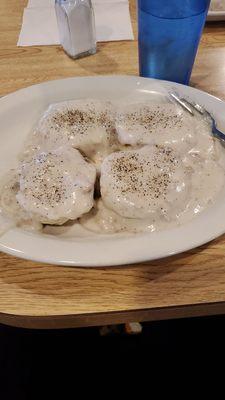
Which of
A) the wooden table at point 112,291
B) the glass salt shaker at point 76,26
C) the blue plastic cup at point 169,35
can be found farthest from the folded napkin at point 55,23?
the wooden table at point 112,291

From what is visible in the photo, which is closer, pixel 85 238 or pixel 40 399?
pixel 85 238

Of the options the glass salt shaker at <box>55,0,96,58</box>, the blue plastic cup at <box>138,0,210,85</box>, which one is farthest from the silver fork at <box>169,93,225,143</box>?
the glass salt shaker at <box>55,0,96,58</box>

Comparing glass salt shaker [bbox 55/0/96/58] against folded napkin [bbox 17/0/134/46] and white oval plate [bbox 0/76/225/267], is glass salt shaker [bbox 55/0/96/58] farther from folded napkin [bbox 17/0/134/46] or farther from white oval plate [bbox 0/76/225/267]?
white oval plate [bbox 0/76/225/267]

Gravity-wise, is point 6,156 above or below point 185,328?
above

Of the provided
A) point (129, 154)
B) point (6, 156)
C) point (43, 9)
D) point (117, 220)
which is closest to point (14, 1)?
point (43, 9)

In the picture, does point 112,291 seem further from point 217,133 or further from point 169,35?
point 169,35

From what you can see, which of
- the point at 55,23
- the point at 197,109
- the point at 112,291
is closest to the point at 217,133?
the point at 197,109

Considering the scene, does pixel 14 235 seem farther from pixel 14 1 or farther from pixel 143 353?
pixel 14 1
